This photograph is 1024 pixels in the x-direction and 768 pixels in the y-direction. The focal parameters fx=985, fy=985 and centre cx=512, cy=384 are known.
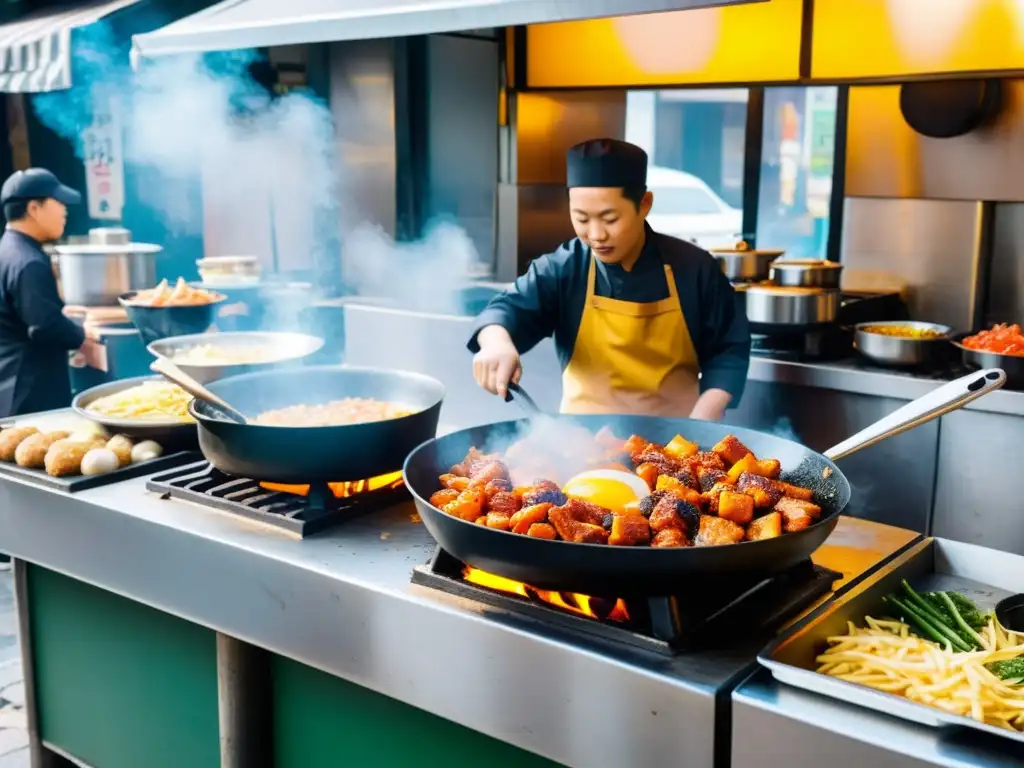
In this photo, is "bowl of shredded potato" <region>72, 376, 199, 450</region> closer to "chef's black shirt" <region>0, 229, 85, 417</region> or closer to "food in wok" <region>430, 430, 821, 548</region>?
"food in wok" <region>430, 430, 821, 548</region>

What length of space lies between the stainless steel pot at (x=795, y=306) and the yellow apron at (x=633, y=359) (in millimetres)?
1072

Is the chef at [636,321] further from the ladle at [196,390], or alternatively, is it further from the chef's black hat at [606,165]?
the ladle at [196,390]

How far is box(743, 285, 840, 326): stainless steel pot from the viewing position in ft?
13.7

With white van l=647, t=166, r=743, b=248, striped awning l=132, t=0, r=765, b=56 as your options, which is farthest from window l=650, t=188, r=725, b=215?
striped awning l=132, t=0, r=765, b=56

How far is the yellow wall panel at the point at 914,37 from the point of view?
4.26m

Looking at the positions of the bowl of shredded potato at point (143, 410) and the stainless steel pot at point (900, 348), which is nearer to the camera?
the bowl of shredded potato at point (143, 410)

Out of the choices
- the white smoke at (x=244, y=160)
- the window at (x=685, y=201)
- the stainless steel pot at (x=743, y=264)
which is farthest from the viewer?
the window at (x=685, y=201)

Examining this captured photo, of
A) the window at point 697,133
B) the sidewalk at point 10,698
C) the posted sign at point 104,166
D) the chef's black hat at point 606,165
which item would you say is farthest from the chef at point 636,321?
the window at point 697,133

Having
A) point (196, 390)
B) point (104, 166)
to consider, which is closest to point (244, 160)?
point (104, 166)

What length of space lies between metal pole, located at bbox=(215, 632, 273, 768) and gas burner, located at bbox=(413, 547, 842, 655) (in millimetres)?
609

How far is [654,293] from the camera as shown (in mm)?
3156

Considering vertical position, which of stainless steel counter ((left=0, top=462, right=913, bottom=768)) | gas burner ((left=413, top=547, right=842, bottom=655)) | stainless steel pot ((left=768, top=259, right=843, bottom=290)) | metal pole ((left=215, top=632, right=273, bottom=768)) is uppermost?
stainless steel pot ((left=768, top=259, right=843, bottom=290))

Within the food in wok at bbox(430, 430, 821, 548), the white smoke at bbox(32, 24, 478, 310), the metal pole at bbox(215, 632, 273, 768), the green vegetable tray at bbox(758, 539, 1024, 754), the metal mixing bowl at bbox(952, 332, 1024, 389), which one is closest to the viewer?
the green vegetable tray at bbox(758, 539, 1024, 754)

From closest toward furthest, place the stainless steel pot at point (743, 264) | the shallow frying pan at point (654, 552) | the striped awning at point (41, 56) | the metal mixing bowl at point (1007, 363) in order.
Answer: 1. the shallow frying pan at point (654, 552)
2. the metal mixing bowl at point (1007, 363)
3. the stainless steel pot at point (743, 264)
4. the striped awning at point (41, 56)
